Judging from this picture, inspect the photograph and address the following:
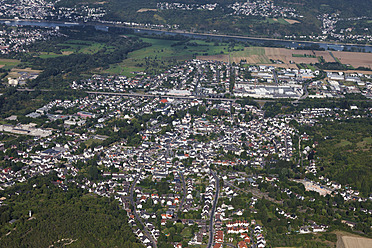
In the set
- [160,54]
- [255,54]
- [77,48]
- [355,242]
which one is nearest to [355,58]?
[255,54]

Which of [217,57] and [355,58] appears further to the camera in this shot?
[355,58]

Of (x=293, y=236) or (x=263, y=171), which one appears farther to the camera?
(x=263, y=171)

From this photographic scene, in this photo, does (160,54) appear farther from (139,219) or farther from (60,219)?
(60,219)

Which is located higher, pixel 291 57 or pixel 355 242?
pixel 291 57

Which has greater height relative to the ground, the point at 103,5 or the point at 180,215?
the point at 103,5

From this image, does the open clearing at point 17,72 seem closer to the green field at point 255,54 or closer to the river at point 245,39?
the green field at point 255,54

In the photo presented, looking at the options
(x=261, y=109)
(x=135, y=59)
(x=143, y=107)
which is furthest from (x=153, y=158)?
(x=135, y=59)

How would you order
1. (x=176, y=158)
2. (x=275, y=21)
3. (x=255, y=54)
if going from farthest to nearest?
(x=275, y=21)
(x=255, y=54)
(x=176, y=158)

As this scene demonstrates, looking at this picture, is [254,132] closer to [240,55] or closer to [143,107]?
[143,107]
